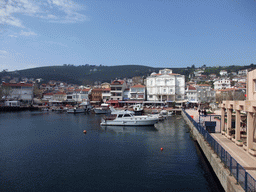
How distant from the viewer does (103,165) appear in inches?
781

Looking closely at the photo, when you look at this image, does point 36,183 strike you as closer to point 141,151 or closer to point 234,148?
point 141,151

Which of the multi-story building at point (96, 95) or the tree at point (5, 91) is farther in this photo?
the multi-story building at point (96, 95)

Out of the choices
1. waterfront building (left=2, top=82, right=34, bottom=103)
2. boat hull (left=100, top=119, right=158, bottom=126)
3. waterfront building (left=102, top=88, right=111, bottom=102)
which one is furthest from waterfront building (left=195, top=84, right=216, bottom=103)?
waterfront building (left=2, top=82, right=34, bottom=103)

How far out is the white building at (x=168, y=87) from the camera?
89.3 meters

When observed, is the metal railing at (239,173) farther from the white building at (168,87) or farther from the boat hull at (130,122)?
the white building at (168,87)

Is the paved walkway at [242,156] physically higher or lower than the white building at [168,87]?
lower

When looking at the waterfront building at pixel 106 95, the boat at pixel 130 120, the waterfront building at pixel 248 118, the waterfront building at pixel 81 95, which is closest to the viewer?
the waterfront building at pixel 248 118

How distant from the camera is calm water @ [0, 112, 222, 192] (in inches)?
619

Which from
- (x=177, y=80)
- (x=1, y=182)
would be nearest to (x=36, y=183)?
(x=1, y=182)

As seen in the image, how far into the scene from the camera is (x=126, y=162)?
67.7 ft

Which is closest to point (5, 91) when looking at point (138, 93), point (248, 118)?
point (138, 93)

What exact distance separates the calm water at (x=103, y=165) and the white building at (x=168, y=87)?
5973cm

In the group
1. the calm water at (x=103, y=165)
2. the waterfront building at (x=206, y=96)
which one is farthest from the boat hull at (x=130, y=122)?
the waterfront building at (x=206, y=96)

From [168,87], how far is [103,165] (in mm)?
72577
